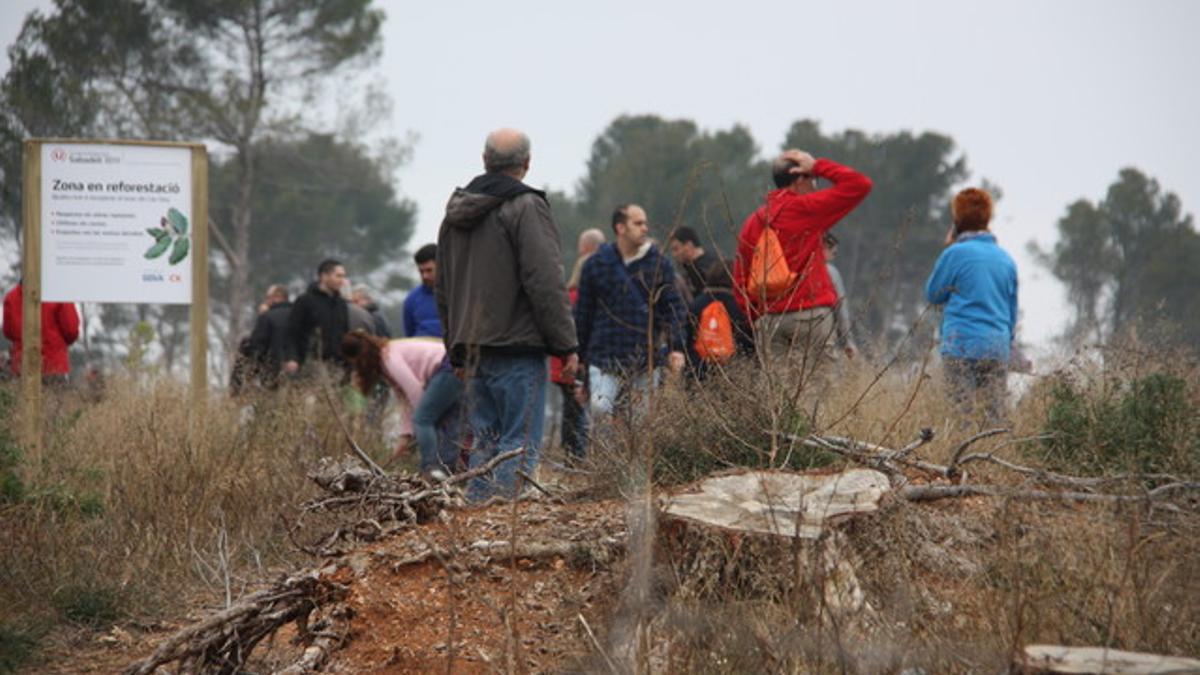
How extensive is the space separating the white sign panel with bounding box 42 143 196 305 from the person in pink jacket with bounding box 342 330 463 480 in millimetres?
1405

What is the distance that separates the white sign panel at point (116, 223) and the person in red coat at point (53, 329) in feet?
8.86

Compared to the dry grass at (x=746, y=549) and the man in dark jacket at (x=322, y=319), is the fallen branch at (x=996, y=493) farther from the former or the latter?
the man in dark jacket at (x=322, y=319)

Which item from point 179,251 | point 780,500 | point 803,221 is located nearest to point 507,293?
point 803,221

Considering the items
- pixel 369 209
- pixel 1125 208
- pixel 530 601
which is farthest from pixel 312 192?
pixel 530 601

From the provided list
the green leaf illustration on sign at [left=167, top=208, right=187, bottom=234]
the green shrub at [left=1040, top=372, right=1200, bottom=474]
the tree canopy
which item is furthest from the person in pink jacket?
the tree canopy

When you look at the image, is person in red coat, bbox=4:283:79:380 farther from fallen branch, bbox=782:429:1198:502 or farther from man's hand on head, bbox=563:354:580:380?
fallen branch, bbox=782:429:1198:502

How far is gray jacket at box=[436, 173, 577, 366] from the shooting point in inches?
288

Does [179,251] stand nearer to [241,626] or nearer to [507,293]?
[507,293]

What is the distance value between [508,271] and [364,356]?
3769mm

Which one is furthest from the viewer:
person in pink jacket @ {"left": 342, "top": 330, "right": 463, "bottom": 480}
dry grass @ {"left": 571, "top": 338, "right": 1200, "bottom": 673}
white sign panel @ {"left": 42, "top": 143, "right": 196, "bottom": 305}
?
white sign panel @ {"left": 42, "top": 143, "right": 196, "bottom": 305}

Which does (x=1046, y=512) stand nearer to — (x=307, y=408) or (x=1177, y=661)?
(x=1177, y=661)

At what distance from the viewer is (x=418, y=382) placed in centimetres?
1019

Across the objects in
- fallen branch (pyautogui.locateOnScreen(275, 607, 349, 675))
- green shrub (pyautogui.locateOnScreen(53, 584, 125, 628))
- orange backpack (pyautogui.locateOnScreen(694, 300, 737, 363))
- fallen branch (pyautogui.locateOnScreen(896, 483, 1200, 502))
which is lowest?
green shrub (pyautogui.locateOnScreen(53, 584, 125, 628))

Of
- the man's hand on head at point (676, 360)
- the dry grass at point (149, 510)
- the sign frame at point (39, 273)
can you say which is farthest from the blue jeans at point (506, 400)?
the sign frame at point (39, 273)
